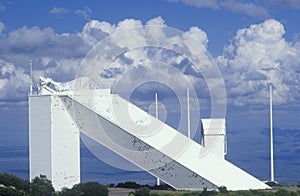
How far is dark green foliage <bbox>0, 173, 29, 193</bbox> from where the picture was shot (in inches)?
843

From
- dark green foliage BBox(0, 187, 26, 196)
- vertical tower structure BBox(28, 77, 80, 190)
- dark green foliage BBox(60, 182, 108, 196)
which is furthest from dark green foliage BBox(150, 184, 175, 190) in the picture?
dark green foliage BBox(0, 187, 26, 196)

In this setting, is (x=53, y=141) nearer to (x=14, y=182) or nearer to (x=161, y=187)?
(x=14, y=182)

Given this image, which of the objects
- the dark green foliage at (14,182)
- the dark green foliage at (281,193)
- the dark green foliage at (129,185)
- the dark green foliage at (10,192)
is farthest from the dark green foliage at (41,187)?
the dark green foliage at (281,193)

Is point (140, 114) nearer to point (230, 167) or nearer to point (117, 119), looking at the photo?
point (117, 119)

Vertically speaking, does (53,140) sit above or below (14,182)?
above

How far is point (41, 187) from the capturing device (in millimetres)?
21016

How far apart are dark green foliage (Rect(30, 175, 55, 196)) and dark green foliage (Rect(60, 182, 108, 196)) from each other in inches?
18.0

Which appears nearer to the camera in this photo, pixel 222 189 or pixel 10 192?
pixel 10 192

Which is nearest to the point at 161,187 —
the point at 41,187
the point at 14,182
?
the point at 41,187

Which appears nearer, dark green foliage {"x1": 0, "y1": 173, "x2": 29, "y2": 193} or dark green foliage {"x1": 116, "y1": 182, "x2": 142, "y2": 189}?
dark green foliage {"x1": 0, "y1": 173, "x2": 29, "y2": 193}

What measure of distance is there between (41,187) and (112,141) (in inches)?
118

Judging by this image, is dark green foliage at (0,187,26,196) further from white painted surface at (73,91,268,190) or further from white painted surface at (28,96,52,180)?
white painted surface at (73,91,268,190)

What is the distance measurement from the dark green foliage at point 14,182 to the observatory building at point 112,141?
93cm

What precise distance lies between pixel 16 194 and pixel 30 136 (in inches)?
106
